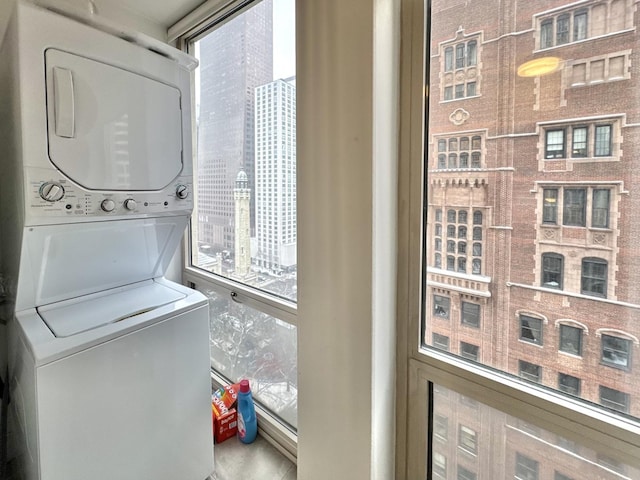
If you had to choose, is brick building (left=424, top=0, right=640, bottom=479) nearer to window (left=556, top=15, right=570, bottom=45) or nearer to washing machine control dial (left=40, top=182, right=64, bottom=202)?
window (left=556, top=15, right=570, bottom=45)

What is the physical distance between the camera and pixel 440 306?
1222mm

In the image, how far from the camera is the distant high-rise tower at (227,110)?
1831 millimetres

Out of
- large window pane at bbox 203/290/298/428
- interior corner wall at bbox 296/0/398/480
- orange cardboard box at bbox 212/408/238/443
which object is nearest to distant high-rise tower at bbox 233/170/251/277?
large window pane at bbox 203/290/298/428

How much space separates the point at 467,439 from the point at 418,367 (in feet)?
1.02

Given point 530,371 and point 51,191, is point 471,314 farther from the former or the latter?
point 51,191

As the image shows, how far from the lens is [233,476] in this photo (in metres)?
1.63

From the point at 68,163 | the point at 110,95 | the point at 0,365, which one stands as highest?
the point at 110,95

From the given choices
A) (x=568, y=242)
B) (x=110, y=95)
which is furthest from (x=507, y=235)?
(x=110, y=95)

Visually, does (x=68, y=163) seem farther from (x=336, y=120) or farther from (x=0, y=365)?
(x=0, y=365)

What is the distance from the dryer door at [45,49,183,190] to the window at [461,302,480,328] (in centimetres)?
144

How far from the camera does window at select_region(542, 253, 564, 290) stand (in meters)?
0.96

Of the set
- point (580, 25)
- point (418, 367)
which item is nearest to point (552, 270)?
point (418, 367)

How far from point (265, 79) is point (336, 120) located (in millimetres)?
837

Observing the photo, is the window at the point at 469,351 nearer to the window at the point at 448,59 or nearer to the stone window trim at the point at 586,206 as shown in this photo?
the stone window trim at the point at 586,206
